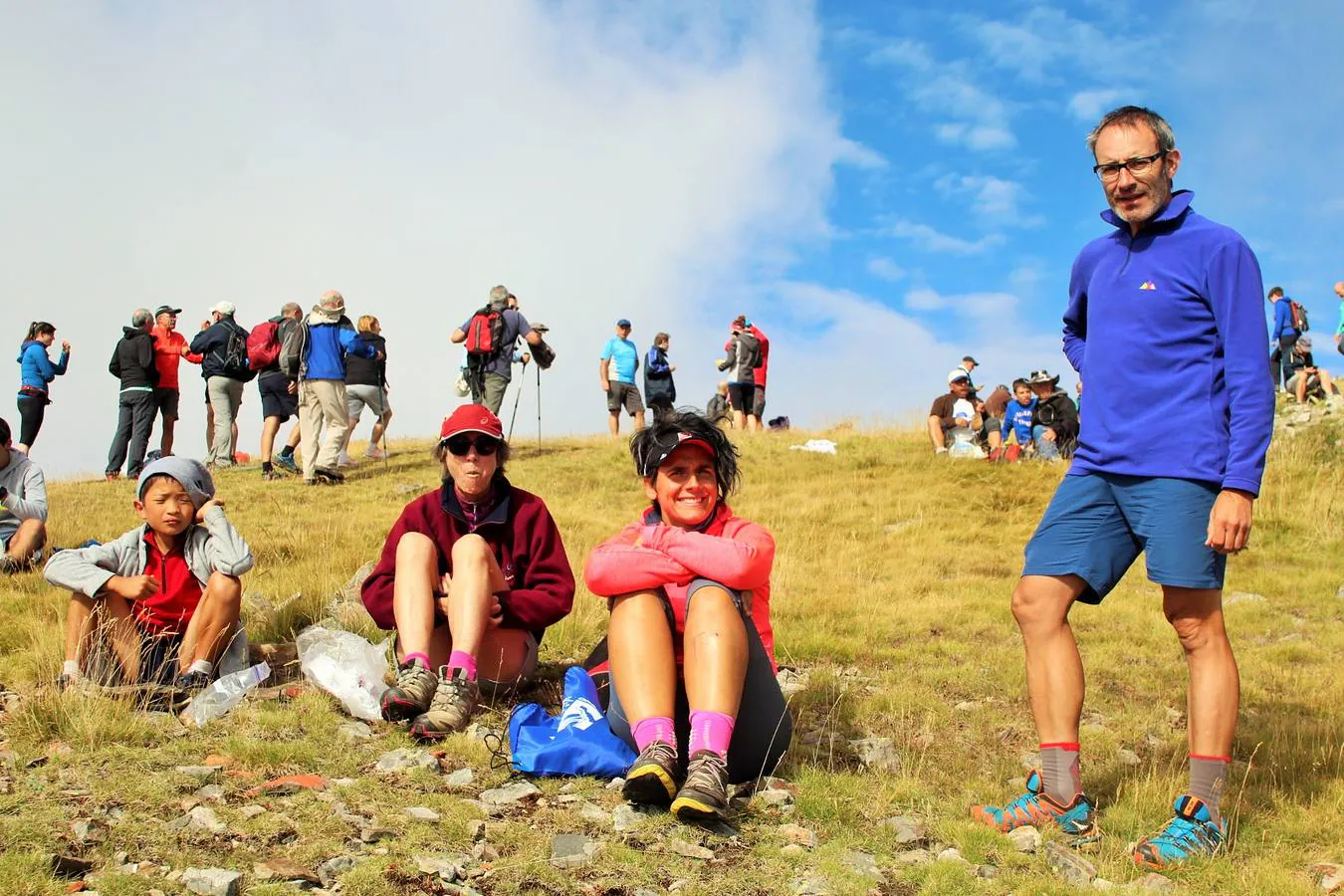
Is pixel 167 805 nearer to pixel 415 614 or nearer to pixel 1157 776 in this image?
pixel 415 614

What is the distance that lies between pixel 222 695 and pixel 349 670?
1.88 ft

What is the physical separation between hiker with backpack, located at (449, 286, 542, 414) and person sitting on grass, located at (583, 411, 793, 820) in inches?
419

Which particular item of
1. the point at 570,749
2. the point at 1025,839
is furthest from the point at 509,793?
the point at 1025,839

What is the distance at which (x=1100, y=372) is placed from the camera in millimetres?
3885

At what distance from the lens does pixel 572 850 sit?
3482 mm

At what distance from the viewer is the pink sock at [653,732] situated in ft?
12.4

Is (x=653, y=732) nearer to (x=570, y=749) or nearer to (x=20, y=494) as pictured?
(x=570, y=749)

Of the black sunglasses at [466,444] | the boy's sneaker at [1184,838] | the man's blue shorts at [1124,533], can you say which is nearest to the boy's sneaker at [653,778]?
the man's blue shorts at [1124,533]

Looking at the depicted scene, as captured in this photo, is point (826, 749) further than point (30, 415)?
No

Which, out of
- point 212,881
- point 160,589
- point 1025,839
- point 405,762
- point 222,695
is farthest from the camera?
point 160,589

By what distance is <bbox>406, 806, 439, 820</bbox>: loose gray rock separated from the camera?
3.71 metres

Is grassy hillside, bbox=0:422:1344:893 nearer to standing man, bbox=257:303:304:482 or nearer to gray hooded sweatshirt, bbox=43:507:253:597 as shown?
gray hooded sweatshirt, bbox=43:507:253:597

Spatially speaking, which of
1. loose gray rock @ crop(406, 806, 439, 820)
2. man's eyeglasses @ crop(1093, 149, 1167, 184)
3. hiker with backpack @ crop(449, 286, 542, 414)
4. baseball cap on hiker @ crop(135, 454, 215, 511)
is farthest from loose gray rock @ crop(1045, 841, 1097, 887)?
hiker with backpack @ crop(449, 286, 542, 414)

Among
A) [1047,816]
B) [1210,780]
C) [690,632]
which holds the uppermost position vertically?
[690,632]
